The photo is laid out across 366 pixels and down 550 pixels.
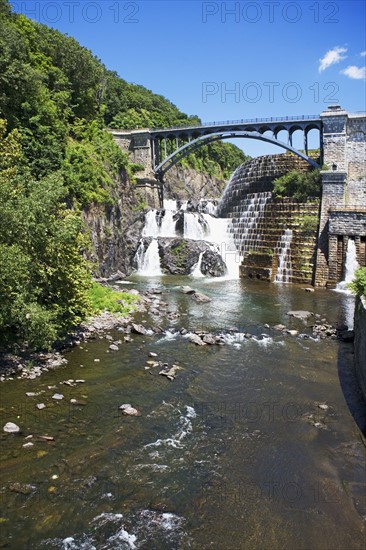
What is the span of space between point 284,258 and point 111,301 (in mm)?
19119

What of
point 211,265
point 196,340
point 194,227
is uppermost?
point 194,227

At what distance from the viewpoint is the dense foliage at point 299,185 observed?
3841 cm

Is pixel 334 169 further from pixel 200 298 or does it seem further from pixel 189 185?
pixel 189 185

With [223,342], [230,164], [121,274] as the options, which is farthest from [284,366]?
[230,164]

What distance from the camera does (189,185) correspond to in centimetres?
7306

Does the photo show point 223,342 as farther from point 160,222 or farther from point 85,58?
point 85,58

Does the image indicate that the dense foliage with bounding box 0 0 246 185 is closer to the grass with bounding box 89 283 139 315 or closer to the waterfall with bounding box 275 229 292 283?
the grass with bounding box 89 283 139 315

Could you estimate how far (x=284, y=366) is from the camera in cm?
1529

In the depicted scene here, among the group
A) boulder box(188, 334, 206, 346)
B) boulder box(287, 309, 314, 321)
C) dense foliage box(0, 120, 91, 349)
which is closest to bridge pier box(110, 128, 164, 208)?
boulder box(287, 309, 314, 321)

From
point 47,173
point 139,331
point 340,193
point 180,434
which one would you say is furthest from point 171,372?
point 340,193

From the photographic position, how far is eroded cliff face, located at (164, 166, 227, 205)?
223 ft

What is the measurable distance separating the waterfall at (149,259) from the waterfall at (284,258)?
11252 millimetres

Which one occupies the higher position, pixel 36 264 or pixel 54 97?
pixel 54 97

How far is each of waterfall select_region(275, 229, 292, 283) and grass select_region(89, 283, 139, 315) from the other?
1578cm
